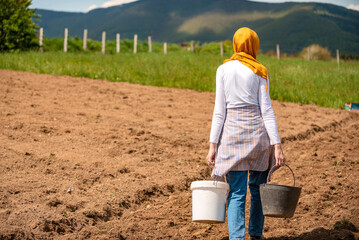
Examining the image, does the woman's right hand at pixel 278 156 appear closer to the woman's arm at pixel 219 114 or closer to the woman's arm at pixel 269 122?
the woman's arm at pixel 269 122

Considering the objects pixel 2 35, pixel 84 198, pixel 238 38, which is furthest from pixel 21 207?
pixel 2 35

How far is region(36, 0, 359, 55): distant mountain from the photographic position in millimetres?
81025

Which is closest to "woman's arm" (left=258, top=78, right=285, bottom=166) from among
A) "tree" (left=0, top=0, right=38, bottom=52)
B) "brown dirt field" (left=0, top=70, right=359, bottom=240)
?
"brown dirt field" (left=0, top=70, right=359, bottom=240)

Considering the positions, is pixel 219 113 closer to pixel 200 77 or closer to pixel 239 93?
pixel 239 93

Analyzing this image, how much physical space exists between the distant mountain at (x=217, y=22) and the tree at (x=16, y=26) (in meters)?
51.2

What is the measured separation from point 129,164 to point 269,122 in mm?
2953

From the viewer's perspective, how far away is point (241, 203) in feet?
10.6

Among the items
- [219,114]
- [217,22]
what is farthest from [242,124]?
[217,22]

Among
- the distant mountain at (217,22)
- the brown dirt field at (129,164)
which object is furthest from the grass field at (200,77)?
the distant mountain at (217,22)

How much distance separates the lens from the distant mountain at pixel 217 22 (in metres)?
81.0

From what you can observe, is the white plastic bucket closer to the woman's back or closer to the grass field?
the woman's back

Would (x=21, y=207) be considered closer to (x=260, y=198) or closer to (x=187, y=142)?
(x=260, y=198)

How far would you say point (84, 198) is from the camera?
460 centimetres

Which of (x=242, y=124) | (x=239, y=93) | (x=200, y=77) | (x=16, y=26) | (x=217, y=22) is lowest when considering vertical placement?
(x=200, y=77)
